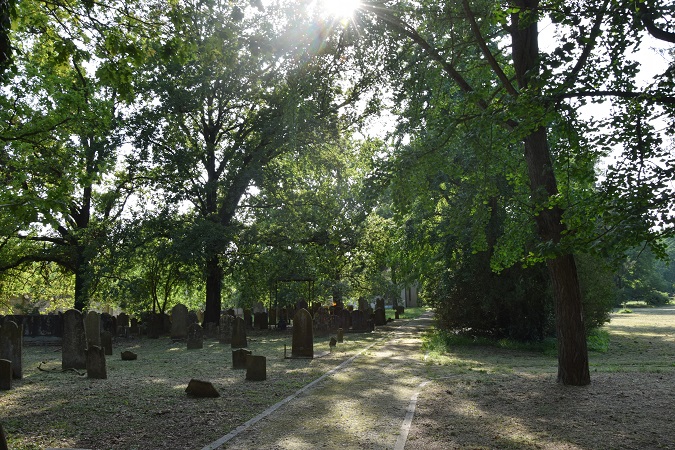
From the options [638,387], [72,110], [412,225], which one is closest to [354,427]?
[638,387]

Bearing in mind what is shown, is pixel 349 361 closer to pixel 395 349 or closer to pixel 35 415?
pixel 395 349

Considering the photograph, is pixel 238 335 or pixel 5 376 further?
pixel 238 335

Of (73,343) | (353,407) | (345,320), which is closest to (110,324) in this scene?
(345,320)

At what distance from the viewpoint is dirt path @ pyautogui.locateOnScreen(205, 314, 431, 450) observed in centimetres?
607

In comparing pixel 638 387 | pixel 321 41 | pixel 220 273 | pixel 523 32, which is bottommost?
pixel 638 387

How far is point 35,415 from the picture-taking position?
745 cm

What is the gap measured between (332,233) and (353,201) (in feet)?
13.9

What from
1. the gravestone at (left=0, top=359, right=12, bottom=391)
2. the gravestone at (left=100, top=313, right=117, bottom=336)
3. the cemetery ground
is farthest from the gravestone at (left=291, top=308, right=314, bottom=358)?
the gravestone at (left=100, top=313, right=117, bottom=336)

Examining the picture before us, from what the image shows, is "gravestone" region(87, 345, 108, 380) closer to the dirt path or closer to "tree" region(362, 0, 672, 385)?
the dirt path

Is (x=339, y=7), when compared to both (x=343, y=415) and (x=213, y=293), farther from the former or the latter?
(x=213, y=293)

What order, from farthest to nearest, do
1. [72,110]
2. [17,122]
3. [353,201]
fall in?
[353,201]
[17,122]
[72,110]

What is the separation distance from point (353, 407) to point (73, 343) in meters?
8.01

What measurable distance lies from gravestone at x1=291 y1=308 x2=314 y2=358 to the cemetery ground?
18.9 inches

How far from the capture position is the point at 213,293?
83.7 feet
